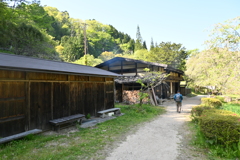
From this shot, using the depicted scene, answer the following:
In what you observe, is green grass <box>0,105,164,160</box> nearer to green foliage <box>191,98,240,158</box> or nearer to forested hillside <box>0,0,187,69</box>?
green foliage <box>191,98,240,158</box>

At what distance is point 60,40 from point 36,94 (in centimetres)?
3842

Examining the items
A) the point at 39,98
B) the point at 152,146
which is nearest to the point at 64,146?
the point at 39,98

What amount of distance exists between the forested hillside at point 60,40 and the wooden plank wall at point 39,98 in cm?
855

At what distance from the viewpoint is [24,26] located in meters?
13.3

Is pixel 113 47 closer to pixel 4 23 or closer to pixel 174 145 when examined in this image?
pixel 4 23

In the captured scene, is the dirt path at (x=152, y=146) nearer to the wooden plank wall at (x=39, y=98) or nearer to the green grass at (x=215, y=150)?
the green grass at (x=215, y=150)

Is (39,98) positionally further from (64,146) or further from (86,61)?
(86,61)

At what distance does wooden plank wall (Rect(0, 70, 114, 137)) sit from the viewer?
501cm

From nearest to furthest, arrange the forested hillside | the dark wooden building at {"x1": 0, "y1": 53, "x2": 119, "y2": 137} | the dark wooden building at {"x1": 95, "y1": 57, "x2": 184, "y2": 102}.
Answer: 1. the dark wooden building at {"x1": 0, "y1": 53, "x2": 119, "y2": 137}
2. the forested hillside
3. the dark wooden building at {"x1": 95, "y1": 57, "x2": 184, "y2": 102}

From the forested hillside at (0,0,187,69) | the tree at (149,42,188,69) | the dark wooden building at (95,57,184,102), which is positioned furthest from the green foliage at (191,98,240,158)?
the tree at (149,42,188,69)

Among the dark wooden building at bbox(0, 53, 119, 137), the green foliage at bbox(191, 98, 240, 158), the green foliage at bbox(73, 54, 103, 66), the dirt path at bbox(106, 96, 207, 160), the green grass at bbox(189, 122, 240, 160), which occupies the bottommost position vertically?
the dirt path at bbox(106, 96, 207, 160)

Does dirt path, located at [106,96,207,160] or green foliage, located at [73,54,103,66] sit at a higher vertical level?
green foliage, located at [73,54,103,66]

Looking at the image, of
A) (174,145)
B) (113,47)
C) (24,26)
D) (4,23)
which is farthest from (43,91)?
(113,47)

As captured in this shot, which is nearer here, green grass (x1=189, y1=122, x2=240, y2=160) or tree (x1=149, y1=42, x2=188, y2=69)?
green grass (x1=189, y1=122, x2=240, y2=160)
